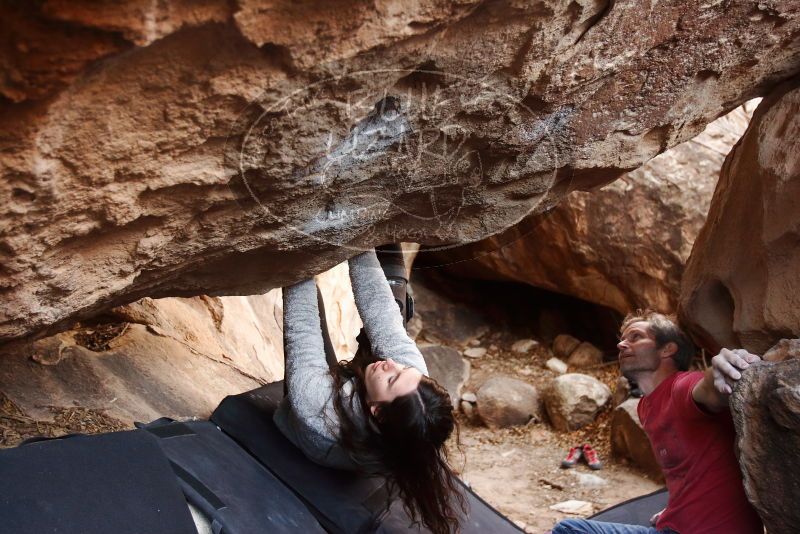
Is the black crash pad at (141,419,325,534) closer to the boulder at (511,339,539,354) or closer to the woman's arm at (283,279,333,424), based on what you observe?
the woman's arm at (283,279,333,424)

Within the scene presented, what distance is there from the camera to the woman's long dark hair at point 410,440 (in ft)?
6.43

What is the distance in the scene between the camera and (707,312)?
8.82ft

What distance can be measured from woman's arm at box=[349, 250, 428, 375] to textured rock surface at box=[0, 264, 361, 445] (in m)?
0.72

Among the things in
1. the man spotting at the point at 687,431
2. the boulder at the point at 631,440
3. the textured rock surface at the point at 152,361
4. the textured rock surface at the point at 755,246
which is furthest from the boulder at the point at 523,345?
the man spotting at the point at 687,431

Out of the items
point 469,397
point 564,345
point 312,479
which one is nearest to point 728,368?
point 312,479

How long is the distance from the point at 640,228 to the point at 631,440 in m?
1.30

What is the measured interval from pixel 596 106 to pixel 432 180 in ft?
1.42

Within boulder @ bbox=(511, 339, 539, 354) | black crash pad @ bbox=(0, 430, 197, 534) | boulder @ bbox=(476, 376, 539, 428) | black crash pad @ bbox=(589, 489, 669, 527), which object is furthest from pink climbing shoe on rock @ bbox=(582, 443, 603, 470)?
black crash pad @ bbox=(0, 430, 197, 534)

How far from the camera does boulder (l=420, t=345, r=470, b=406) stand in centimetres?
526

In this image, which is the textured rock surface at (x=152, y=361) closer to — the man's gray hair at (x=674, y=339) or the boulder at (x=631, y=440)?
the man's gray hair at (x=674, y=339)

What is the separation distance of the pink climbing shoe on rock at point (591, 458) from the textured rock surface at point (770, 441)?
225cm

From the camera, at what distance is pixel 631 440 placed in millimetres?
4062

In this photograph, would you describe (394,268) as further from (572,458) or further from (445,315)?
(445,315)

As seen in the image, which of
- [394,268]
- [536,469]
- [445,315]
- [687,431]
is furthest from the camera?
[445,315]
